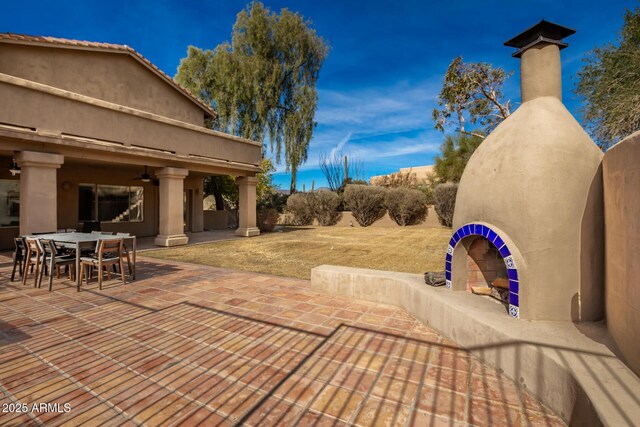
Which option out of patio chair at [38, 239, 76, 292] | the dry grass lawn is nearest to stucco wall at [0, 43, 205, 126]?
the dry grass lawn

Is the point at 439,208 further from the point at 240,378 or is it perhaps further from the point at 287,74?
the point at 240,378

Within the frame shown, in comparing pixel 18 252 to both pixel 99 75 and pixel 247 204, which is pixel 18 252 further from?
pixel 247 204

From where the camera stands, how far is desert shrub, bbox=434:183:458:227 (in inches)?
739

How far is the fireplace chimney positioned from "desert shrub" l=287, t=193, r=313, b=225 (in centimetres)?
1932

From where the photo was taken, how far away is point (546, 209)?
3.13m

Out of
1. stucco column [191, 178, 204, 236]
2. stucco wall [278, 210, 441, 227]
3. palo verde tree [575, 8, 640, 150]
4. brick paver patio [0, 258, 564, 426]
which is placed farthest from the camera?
stucco wall [278, 210, 441, 227]

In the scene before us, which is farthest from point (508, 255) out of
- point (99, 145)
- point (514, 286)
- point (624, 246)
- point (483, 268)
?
point (99, 145)

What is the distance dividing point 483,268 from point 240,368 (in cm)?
342

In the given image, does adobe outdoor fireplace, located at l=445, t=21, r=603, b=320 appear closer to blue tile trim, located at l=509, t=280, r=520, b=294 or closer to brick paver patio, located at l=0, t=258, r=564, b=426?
blue tile trim, located at l=509, t=280, r=520, b=294

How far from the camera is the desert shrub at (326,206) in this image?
22.4 metres

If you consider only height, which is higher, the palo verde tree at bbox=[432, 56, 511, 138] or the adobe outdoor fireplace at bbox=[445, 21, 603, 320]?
the palo verde tree at bbox=[432, 56, 511, 138]

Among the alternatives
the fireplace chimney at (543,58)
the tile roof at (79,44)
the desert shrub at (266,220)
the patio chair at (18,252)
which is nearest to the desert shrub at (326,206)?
the desert shrub at (266,220)

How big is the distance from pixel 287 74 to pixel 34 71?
14.8 metres

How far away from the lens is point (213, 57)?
71.7 ft
